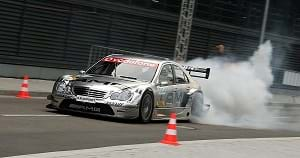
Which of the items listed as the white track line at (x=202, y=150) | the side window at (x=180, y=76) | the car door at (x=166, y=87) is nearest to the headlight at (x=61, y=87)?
the car door at (x=166, y=87)

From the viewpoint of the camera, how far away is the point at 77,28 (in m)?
25.2

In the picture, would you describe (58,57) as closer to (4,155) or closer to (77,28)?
(77,28)

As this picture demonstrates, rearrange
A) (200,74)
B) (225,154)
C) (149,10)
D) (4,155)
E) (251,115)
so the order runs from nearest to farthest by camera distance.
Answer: (4,155), (225,154), (200,74), (251,115), (149,10)

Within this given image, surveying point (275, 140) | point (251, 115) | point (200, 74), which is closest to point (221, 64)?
point (251, 115)

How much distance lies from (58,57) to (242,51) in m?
12.9

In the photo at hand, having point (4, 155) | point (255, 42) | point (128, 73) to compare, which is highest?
point (255, 42)

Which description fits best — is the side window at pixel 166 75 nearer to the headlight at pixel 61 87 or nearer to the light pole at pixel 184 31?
the headlight at pixel 61 87

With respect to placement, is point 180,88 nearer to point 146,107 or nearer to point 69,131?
point 146,107

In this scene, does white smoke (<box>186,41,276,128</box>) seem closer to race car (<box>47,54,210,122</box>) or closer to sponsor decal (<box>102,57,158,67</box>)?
race car (<box>47,54,210,122</box>)

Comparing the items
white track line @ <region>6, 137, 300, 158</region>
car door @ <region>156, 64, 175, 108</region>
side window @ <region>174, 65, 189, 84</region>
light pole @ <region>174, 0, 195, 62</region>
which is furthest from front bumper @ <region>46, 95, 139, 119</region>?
light pole @ <region>174, 0, 195, 62</region>

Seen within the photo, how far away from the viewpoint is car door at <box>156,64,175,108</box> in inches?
564

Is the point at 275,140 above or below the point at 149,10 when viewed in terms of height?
below

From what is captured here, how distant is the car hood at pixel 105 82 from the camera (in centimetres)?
1324

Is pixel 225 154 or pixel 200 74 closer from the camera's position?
pixel 225 154
